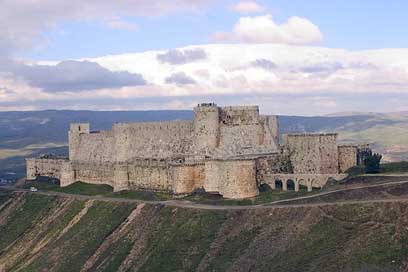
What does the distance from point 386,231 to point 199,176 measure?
33461 millimetres

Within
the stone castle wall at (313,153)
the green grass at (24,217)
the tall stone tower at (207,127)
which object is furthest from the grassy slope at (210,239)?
the stone castle wall at (313,153)

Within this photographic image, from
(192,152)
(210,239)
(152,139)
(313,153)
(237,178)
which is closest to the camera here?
(210,239)

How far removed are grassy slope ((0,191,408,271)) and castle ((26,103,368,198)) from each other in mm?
6749

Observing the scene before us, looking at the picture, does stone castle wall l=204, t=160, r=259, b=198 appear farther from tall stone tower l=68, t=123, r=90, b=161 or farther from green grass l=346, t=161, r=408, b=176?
tall stone tower l=68, t=123, r=90, b=161

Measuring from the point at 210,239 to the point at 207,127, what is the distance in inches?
994

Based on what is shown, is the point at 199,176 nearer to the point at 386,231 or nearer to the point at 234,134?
the point at 234,134

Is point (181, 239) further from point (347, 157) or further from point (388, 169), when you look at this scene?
point (388, 169)

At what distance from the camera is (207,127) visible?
343ft

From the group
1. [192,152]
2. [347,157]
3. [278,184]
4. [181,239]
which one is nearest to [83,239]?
[181,239]

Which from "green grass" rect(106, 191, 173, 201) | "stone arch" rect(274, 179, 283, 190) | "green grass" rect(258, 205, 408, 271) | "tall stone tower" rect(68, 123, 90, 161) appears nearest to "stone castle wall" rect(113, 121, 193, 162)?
"green grass" rect(106, 191, 173, 201)

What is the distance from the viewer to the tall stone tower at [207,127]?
105 metres

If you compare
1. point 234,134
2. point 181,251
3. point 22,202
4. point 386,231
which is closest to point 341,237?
point 386,231

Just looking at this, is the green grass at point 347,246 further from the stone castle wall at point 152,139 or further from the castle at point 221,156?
the stone castle wall at point 152,139

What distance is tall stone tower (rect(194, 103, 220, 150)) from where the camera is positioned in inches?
4117
